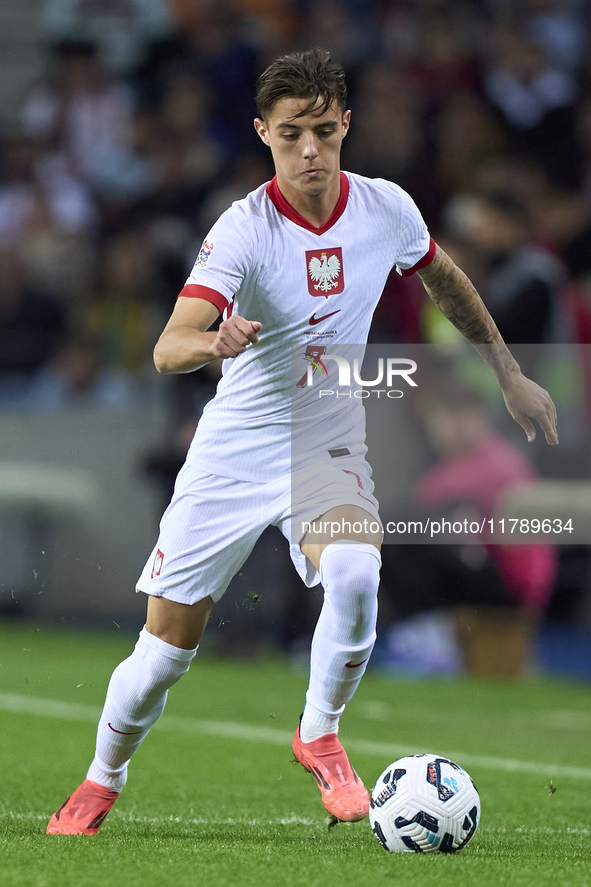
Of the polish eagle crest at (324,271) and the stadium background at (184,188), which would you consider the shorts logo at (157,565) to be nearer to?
the polish eagle crest at (324,271)

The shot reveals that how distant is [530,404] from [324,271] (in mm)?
868

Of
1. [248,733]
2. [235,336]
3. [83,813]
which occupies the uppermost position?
[235,336]

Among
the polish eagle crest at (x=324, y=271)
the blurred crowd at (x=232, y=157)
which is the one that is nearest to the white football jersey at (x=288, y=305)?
the polish eagle crest at (x=324, y=271)

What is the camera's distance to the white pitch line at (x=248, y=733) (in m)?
5.51

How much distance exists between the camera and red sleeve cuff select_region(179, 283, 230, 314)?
11.9ft

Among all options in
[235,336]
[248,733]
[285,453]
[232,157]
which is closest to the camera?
[235,336]

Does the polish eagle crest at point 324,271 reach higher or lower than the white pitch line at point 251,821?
higher

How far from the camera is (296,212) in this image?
3924 millimetres

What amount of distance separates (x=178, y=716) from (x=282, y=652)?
0.98m

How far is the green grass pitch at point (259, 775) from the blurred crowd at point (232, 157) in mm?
1847

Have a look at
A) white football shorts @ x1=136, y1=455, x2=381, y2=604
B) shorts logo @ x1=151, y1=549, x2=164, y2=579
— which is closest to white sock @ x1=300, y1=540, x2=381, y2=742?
white football shorts @ x1=136, y1=455, x2=381, y2=604

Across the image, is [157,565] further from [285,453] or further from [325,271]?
[325,271]

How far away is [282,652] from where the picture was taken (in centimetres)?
771

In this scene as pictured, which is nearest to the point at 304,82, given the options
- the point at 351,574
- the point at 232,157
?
the point at 351,574
